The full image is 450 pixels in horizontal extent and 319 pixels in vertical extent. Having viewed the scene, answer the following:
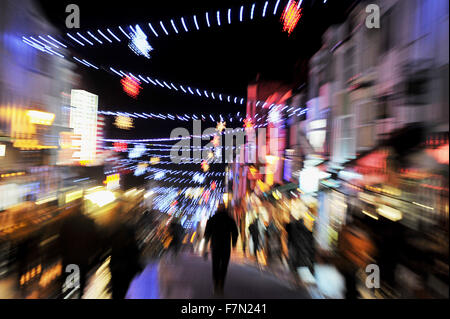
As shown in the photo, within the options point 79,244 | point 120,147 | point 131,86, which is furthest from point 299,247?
point 131,86

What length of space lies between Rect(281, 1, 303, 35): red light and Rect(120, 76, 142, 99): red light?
5.49 metres

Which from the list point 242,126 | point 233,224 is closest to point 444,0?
point 233,224

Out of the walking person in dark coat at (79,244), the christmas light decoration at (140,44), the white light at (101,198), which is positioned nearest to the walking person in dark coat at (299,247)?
the walking person in dark coat at (79,244)

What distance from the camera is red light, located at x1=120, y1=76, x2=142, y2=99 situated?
6915 mm

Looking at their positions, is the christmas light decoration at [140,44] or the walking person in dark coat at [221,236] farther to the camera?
the christmas light decoration at [140,44]

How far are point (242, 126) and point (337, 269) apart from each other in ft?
24.0

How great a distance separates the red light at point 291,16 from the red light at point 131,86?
5.49 metres

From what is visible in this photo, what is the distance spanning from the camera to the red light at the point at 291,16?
3.63 meters

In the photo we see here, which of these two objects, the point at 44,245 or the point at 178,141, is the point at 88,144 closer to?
the point at 44,245

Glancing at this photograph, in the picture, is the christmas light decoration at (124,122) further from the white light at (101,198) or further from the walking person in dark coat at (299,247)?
the walking person in dark coat at (299,247)

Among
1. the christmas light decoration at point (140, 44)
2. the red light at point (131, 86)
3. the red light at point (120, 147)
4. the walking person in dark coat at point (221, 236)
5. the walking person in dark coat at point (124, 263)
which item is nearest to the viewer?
the walking person in dark coat at point (124, 263)

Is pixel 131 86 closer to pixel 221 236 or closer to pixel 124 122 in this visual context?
pixel 124 122

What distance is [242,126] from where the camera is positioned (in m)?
9.91

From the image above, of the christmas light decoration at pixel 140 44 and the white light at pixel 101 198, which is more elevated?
the christmas light decoration at pixel 140 44
